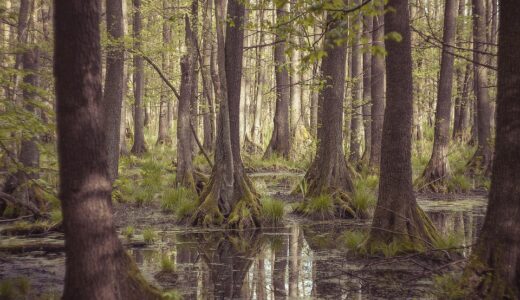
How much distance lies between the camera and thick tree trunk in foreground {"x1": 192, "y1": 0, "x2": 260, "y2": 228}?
10.6 meters

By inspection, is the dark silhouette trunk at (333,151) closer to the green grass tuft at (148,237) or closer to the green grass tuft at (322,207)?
the green grass tuft at (322,207)

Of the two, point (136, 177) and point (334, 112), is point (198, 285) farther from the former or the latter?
point (136, 177)

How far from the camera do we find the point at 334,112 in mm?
12055

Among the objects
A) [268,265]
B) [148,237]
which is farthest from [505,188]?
[148,237]

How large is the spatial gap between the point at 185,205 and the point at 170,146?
1655 centimetres

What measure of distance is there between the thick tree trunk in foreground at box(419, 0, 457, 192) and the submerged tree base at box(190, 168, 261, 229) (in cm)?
583

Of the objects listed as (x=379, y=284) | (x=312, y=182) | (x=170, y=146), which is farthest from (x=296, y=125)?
(x=379, y=284)

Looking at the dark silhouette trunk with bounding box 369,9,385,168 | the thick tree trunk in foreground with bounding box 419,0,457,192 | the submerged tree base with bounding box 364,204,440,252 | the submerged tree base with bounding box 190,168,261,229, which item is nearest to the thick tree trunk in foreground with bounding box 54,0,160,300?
the submerged tree base with bounding box 364,204,440,252

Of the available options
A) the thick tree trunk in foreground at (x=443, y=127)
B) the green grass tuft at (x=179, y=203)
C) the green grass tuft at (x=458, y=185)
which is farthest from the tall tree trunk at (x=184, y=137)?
the green grass tuft at (x=458, y=185)

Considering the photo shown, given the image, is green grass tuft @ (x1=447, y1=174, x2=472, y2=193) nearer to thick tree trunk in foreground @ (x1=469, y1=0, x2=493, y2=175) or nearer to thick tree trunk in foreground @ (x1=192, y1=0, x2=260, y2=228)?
thick tree trunk in foreground @ (x1=469, y1=0, x2=493, y2=175)

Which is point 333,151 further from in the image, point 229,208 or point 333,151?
point 229,208

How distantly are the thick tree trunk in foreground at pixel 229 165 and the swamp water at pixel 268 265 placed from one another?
0.39 metres

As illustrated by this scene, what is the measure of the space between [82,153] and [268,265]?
4078mm

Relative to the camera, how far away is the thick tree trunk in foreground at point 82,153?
4129 millimetres
